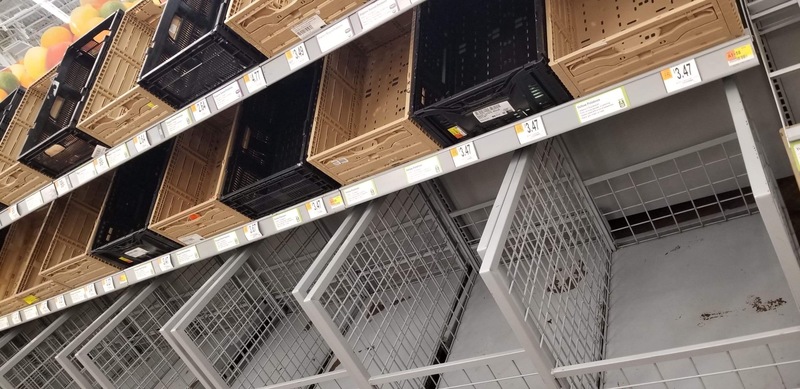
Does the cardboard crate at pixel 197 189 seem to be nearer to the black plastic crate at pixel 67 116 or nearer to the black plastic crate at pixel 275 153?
the black plastic crate at pixel 275 153

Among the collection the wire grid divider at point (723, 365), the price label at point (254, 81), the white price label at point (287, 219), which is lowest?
the wire grid divider at point (723, 365)

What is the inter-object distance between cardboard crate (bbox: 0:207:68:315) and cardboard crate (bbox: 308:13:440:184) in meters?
1.70

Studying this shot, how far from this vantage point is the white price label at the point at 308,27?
63.1 inches

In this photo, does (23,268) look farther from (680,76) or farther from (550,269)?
(680,76)

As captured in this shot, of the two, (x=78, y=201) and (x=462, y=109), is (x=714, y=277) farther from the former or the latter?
(x=78, y=201)

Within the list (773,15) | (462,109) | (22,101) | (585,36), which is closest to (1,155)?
(22,101)

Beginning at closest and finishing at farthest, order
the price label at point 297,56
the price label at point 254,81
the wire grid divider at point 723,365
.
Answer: the wire grid divider at point 723,365 → the price label at point 297,56 → the price label at point 254,81

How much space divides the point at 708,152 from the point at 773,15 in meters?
0.47

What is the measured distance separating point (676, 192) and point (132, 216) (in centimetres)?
231

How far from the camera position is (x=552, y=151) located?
1861 mm

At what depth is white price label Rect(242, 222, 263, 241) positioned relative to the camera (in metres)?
2.04

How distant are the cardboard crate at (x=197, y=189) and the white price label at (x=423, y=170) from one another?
74 cm

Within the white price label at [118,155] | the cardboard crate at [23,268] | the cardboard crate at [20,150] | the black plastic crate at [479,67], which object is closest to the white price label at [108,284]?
the cardboard crate at [23,268]

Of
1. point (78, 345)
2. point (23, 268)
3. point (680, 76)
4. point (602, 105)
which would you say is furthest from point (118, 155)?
point (680, 76)
